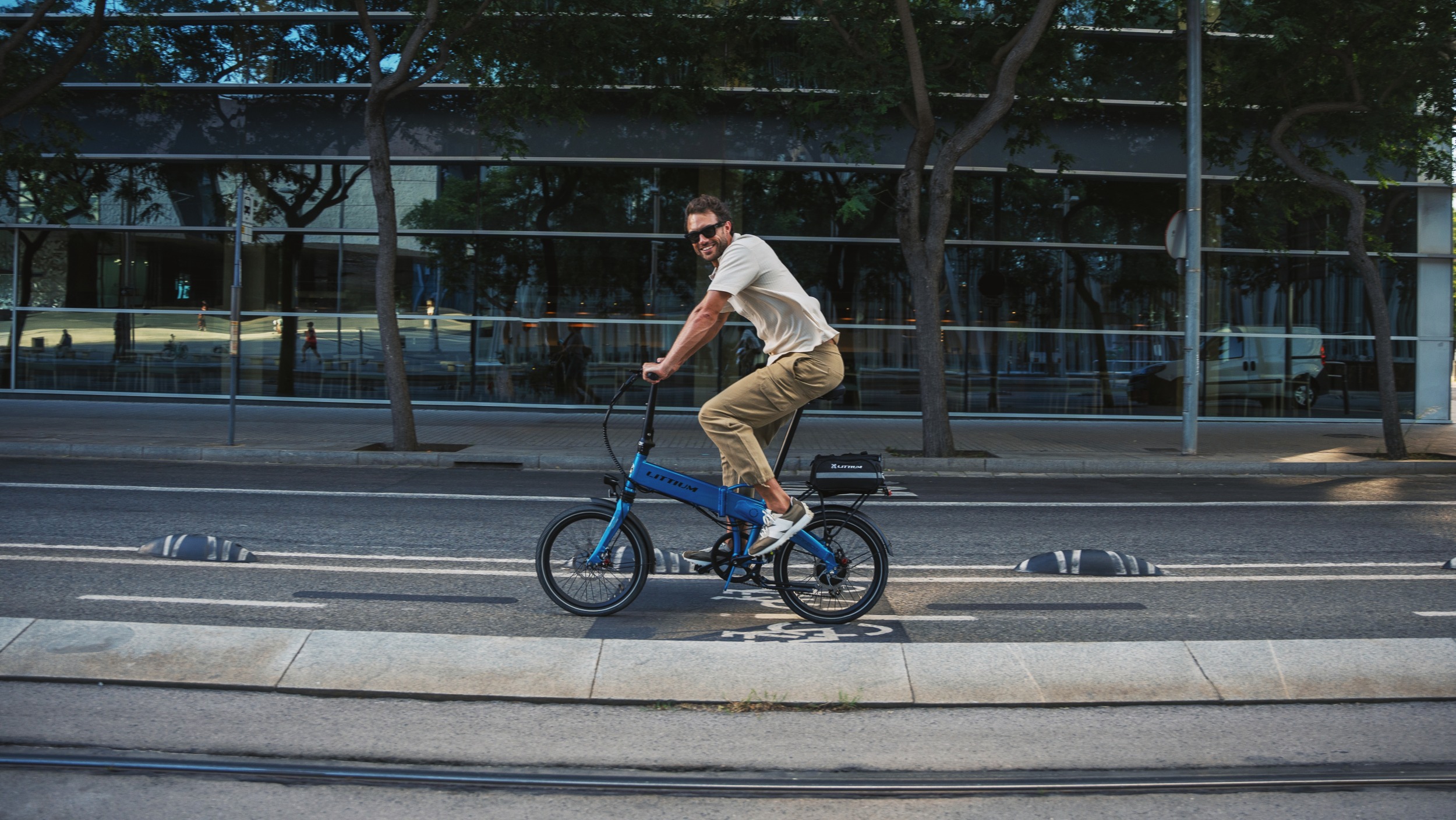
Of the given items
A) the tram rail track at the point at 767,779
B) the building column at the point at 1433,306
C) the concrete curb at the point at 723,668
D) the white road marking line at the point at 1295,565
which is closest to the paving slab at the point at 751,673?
the concrete curb at the point at 723,668

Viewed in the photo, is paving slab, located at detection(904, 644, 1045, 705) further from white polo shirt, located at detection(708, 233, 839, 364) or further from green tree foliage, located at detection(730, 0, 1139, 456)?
green tree foliage, located at detection(730, 0, 1139, 456)

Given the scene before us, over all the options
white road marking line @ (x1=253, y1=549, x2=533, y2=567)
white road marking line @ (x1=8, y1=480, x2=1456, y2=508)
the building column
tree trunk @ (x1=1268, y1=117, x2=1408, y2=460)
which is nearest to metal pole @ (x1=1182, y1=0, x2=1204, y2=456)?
tree trunk @ (x1=1268, y1=117, x2=1408, y2=460)

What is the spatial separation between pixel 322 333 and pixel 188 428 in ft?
14.9

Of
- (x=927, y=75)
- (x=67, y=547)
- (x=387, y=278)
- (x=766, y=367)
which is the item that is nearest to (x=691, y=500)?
(x=766, y=367)

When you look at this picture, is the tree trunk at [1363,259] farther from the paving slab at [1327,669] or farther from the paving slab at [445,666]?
the paving slab at [445,666]

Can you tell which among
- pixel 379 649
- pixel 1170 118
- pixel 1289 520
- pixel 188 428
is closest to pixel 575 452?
pixel 188 428

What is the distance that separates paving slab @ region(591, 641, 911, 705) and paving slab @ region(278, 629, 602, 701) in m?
0.14

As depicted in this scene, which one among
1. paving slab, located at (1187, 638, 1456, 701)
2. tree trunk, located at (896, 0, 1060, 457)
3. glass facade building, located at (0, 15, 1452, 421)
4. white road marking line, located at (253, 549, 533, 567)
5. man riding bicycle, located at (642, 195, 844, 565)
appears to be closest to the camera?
paving slab, located at (1187, 638, 1456, 701)

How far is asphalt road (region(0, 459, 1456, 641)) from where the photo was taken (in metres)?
5.70

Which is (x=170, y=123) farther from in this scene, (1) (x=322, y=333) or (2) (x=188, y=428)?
(2) (x=188, y=428)

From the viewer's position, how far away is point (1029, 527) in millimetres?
9133

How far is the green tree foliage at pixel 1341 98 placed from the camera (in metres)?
14.2

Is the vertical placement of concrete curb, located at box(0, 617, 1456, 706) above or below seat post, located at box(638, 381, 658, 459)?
below

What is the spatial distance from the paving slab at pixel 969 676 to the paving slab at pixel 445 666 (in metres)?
1.38
